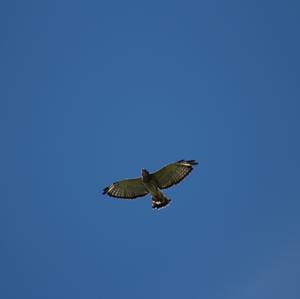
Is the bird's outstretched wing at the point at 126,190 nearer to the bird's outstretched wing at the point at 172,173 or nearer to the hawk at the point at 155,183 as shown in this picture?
the hawk at the point at 155,183

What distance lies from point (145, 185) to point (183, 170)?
5.28ft

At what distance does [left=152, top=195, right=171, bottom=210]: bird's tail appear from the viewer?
33188 mm

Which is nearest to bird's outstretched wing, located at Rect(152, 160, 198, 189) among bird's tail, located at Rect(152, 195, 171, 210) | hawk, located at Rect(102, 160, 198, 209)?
hawk, located at Rect(102, 160, 198, 209)

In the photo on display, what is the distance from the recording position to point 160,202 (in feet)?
109

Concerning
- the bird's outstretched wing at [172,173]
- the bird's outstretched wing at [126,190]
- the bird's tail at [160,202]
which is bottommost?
the bird's tail at [160,202]

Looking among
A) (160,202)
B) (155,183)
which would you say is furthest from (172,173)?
(160,202)

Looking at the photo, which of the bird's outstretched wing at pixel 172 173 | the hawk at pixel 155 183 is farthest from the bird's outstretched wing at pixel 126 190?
the bird's outstretched wing at pixel 172 173

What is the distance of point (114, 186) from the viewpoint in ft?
112

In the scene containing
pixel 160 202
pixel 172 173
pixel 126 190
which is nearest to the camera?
pixel 160 202

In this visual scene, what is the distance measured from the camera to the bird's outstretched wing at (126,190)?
3412 centimetres

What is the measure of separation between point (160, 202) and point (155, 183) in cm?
96

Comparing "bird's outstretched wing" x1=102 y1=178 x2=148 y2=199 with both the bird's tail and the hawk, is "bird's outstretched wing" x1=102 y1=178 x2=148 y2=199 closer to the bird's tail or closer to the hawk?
the hawk

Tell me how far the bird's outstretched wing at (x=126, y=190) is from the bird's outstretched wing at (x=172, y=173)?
2.39ft

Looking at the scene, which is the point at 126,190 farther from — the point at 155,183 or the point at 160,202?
the point at 160,202
